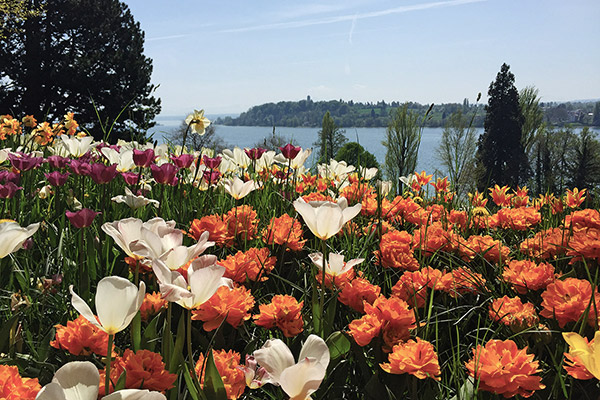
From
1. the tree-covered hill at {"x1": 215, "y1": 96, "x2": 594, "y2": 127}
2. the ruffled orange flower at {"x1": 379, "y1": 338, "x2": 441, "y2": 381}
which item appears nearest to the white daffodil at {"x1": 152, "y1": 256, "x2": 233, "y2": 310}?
the ruffled orange flower at {"x1": 379, "y1": 338, "x2": 441, "y2": 381}

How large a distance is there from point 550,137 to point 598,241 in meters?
43.5

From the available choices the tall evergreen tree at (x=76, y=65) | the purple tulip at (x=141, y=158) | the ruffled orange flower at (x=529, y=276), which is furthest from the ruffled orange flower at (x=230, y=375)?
the tall evergreen tree at (x=76, y=65)

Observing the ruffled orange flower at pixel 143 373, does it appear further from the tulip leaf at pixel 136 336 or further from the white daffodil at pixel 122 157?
the white daffodil at pixel 122 157

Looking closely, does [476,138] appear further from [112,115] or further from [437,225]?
[437,225]

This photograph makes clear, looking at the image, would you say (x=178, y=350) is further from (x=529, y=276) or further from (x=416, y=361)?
(x=529, y=276)

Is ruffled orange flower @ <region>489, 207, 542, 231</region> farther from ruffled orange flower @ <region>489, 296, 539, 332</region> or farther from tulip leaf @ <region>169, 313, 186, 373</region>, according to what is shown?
tulip leaf @ <region>169, 313, 186, 373</region>

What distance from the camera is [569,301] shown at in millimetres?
1176

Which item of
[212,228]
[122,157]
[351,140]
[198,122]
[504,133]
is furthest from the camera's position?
[351,140]

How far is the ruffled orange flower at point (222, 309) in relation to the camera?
1077 millimetres

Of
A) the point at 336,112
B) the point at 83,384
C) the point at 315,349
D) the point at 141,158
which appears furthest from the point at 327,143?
the point at 336,112

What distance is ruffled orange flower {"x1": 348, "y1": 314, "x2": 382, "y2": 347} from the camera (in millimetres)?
1024

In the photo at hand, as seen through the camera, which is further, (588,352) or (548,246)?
(548,246)

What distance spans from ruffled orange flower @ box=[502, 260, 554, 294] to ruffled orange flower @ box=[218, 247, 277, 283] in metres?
0.74

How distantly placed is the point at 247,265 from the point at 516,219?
4.31ft
